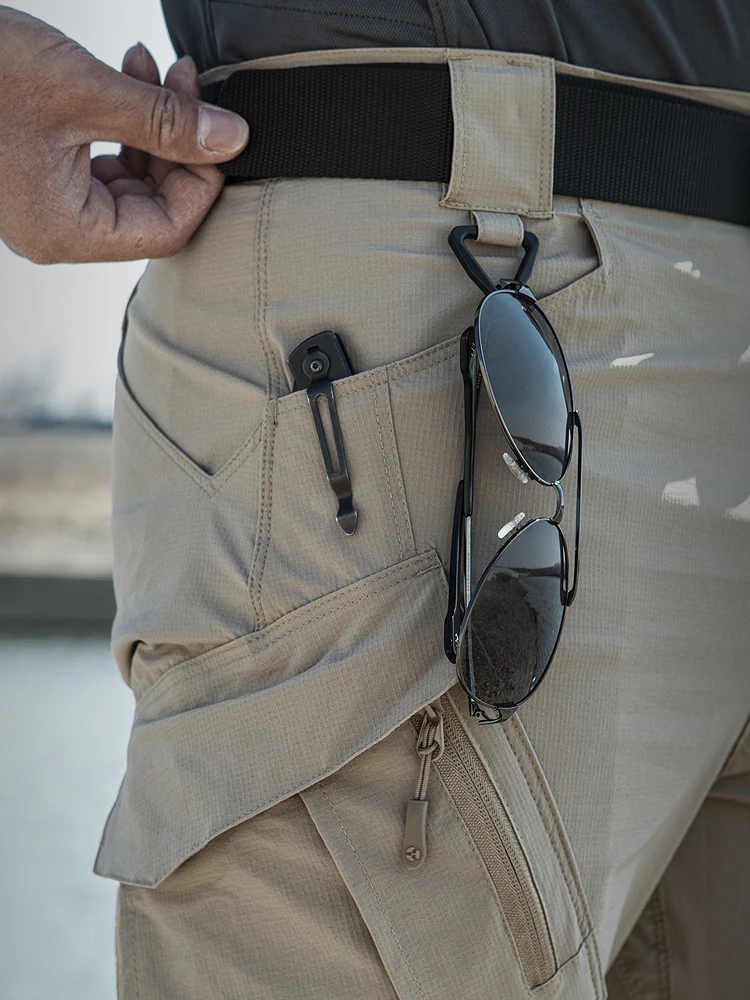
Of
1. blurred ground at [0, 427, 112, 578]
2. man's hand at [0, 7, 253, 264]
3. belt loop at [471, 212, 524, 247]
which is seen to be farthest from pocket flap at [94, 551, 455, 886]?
blurred ground at [0, 427, 112, 578]

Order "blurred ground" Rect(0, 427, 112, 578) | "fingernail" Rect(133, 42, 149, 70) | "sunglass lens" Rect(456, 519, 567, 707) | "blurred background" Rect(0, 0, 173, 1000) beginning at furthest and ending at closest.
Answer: "blurred ground" Rect(0, 427, 112, 578), "blurred background" Rect(0, 0, 173, 1000), "fingernail" Rect(133, 42, 149, 70), "sunglass lens" Rect(456, 519, 567, 707)

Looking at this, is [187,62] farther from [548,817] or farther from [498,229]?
[548,817]

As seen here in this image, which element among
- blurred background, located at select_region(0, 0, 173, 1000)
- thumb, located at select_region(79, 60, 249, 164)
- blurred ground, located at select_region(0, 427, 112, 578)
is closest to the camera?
thumb, located at select_region(79, 60, 249, 164)

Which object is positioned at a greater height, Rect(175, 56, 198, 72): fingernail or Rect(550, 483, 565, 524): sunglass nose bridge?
Rect(175, 56, 198, 72): fingernail

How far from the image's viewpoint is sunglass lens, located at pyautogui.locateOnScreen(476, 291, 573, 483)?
67 cm

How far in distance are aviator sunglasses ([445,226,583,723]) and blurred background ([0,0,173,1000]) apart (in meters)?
2.29

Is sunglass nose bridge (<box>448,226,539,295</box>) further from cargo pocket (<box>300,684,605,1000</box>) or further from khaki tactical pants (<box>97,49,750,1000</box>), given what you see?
cargo pocket (<box>300,684,605,1000</box>)

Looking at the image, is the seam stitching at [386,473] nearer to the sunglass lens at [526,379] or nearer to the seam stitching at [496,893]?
the sunglass lens at [526,379]

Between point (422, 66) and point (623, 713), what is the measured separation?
0.51 metres

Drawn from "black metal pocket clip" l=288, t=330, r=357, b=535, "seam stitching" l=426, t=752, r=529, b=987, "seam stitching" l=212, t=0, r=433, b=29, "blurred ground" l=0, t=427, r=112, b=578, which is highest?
"seam stitching" l=212, t=0, r=433, b=29

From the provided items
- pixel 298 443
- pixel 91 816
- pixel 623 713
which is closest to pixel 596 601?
pixel 623 713

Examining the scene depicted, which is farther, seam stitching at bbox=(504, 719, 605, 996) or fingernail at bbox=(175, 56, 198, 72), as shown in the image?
fingernail at bbox=(175, 56, 198, 72)

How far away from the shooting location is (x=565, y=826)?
736 mm

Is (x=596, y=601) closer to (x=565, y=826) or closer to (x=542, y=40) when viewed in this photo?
(x=565, y=826)
